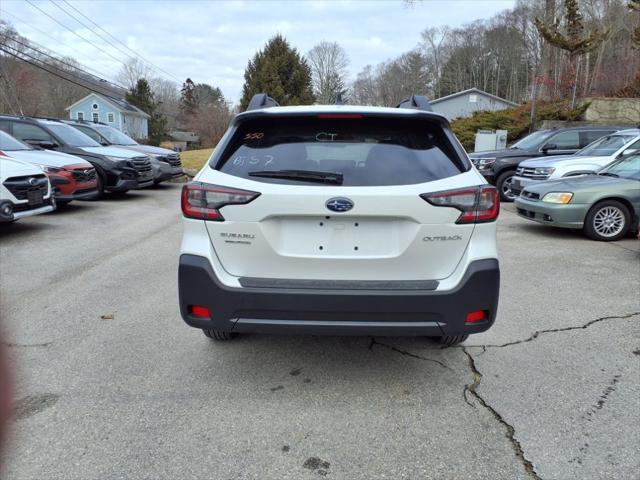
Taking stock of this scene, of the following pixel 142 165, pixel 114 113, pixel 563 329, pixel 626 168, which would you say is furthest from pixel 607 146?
pixel 114 113

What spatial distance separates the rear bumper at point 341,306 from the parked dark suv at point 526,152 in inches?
378

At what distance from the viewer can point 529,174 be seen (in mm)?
10328

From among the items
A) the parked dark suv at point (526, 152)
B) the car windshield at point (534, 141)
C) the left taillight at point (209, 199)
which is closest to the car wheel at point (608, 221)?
the parked dark suv at point (526, 152)

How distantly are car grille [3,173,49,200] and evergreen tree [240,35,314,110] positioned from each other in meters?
36.2

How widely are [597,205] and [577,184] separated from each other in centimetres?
46

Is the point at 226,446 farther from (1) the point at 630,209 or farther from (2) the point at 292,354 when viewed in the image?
(1) the point at 630,209

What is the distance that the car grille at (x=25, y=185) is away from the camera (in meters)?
7.02

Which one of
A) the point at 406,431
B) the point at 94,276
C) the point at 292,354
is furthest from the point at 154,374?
the point at 94,276

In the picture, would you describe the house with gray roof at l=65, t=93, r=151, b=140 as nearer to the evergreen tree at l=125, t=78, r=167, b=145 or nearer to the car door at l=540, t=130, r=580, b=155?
the evergreen tree at l=125, t=78, r=167, b=145

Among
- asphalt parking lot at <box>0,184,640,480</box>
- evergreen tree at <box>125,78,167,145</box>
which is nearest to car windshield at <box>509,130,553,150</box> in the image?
asphalt parking lot at <box>0,184,640,480</box>

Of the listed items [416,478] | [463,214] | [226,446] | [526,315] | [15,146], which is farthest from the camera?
[15,146]

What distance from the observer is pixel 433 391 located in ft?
9.99

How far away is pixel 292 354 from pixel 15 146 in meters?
8.59

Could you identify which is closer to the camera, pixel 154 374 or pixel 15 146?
pixel 154 374
